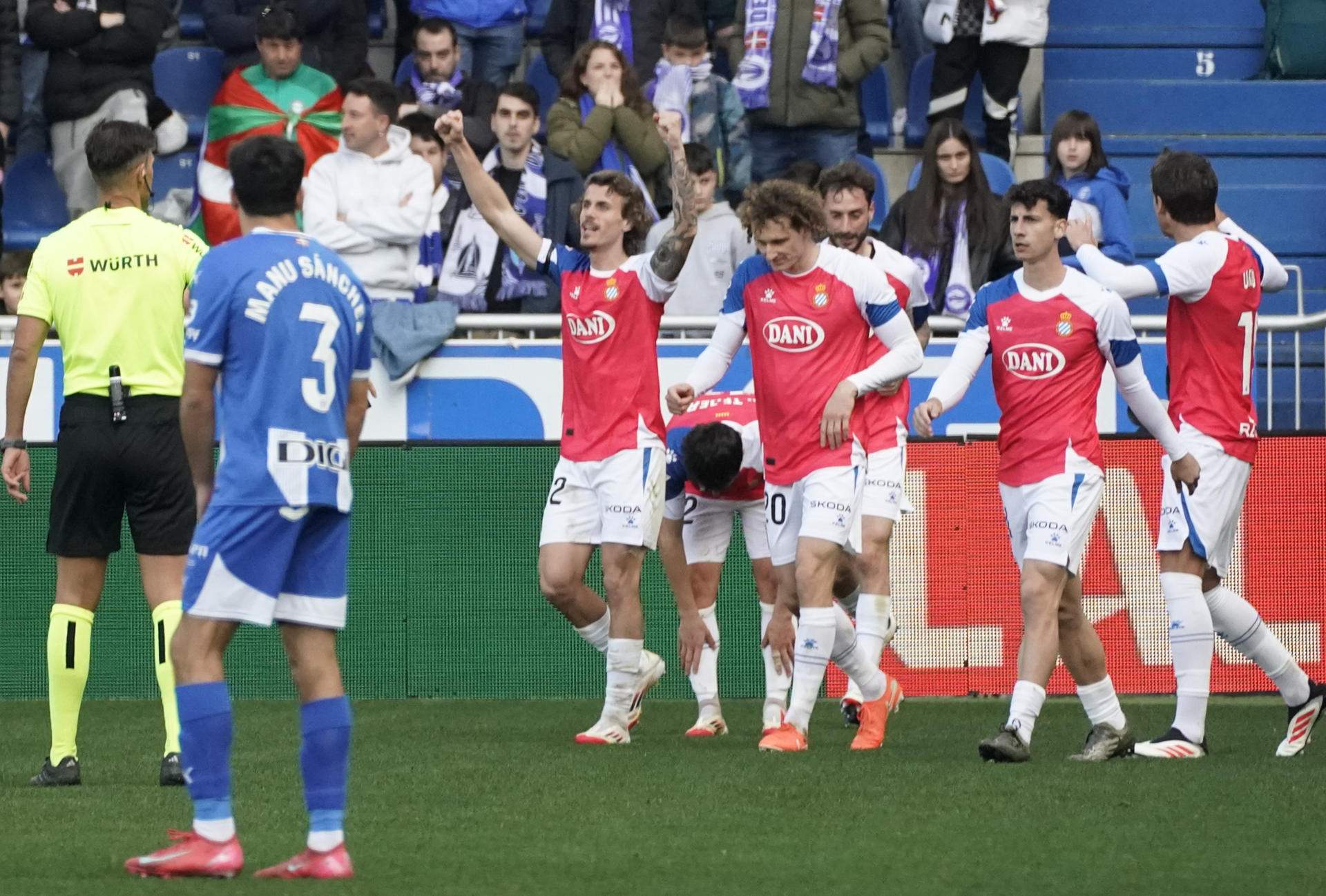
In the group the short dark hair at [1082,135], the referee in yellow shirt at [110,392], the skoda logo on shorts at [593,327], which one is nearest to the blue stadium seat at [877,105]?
the short dark hair at [1082,135]

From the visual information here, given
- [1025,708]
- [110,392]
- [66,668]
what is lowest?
[1025,708]

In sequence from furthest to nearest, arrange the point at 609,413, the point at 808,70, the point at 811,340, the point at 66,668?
the point at 808,70, the point at 609,413, the point at 811,340, the point at 66,668

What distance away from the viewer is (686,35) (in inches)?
559

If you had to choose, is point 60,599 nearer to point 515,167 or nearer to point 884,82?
point 515,167

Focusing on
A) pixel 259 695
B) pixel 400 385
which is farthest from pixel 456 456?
pixel 259 695

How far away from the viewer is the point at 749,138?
14.9 m

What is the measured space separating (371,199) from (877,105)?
4.72 m

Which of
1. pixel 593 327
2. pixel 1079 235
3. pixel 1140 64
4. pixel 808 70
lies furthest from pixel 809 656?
pixel 1140 64

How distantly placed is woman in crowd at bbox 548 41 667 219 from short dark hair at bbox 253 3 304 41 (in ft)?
5.63

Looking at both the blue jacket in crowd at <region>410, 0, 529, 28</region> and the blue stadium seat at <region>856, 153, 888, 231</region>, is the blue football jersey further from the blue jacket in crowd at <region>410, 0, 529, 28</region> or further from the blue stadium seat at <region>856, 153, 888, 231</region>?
the blue stadium seat at <region>856, 153, 888, 231</region>

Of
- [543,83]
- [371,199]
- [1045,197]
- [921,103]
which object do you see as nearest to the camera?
[1045,197]

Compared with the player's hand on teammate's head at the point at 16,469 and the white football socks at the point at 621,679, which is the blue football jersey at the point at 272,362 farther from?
the white football socks at the point at 621,679

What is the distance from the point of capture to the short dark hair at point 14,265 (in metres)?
12.8

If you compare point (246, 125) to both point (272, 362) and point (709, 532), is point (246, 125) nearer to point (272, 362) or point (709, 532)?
point (709, 532)
